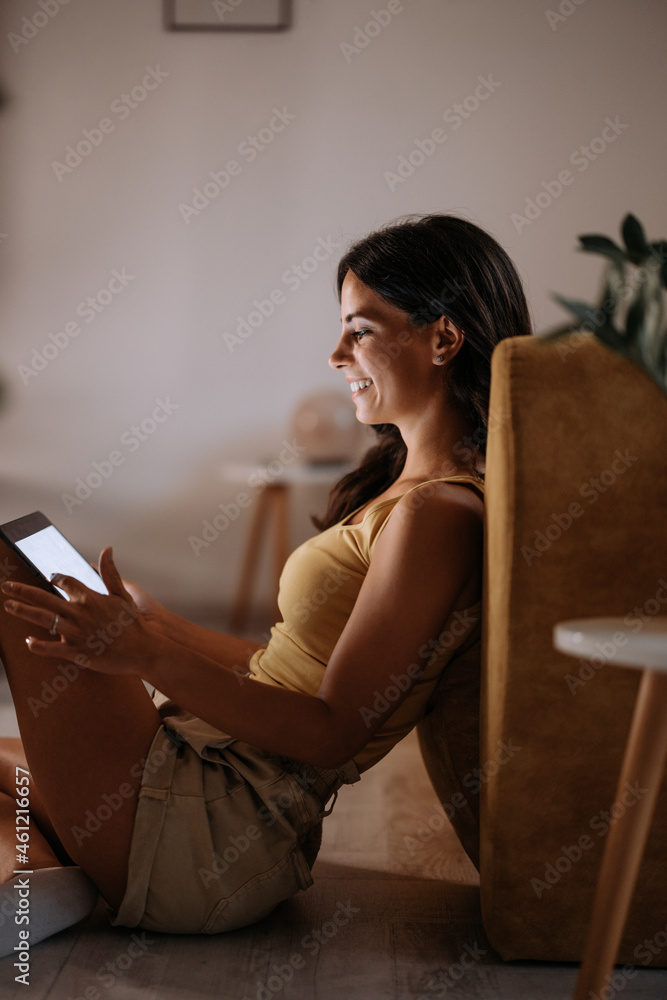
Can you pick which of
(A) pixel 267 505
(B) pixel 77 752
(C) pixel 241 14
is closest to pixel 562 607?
(B) pixel 77 752

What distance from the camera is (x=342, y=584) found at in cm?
109

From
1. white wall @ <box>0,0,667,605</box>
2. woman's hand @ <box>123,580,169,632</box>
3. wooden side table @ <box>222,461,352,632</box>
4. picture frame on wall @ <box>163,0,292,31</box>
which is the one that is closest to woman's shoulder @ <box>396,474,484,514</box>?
woman's hand @ <box>123,580,169,632</box>

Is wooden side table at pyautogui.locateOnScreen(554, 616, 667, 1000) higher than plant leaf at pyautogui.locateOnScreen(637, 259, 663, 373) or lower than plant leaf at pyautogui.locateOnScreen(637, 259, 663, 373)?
lower

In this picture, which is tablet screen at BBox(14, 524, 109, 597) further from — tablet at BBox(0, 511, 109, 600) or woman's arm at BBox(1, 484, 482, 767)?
woman's arm at BBox(1, 484, 482, 767)

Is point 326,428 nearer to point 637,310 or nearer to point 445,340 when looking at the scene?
point 445,340

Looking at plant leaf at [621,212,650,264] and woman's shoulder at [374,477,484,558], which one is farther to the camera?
woman's shoulder at [374,477,484,558]

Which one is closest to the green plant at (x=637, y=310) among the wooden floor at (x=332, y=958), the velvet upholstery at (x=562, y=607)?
the velvet upholstery at (x=562, y=607)

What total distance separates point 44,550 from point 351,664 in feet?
1.33

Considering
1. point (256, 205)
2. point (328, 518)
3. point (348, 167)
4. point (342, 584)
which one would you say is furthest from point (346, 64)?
point (342, 584)

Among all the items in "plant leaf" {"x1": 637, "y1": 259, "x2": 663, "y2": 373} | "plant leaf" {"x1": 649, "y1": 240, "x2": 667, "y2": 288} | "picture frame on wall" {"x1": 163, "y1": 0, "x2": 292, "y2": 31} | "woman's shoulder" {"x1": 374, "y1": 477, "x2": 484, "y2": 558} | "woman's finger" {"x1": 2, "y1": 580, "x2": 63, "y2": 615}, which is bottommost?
"woman's shoulder" {"x1": 374, "y1": 477, "x2": 484, "y2": 558}

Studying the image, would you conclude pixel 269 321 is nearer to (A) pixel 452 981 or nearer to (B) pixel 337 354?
(B) pixel 337 354

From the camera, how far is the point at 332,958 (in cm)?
102

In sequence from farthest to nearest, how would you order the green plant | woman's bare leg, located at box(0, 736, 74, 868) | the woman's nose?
1. the woman's nose
2. woman's bare leg, located at box(0, 736, 74, 868)
3. the green plant

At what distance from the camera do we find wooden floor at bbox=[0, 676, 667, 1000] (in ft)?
3.11
